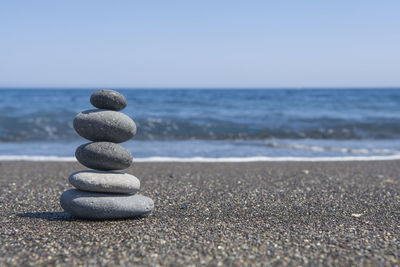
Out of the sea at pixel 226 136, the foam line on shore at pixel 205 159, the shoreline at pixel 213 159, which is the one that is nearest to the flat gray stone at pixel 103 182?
the shoreline at pixel 213 159

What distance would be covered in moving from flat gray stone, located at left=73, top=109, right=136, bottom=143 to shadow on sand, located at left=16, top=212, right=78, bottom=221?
1.24 metres

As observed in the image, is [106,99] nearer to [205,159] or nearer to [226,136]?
[205,159]

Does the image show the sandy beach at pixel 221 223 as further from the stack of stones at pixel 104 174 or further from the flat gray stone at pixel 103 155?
the flat gray stone at pixel 103 155

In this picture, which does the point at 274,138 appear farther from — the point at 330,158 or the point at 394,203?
the point at 394,203

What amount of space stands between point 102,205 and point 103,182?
325 millimetres

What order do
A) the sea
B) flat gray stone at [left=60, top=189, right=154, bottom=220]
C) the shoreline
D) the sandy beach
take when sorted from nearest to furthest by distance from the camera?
the sandy beach, flat gray stone at [left=60, top=189, right=154, bottom=220], the shoreline, the sea

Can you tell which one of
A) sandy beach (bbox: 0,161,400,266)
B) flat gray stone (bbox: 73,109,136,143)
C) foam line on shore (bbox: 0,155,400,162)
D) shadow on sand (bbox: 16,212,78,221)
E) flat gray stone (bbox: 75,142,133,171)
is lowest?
foam line on shore (bbox: 0,155,400,162)

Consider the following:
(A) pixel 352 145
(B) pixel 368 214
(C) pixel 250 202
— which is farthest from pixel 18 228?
(A) pixel 352 145

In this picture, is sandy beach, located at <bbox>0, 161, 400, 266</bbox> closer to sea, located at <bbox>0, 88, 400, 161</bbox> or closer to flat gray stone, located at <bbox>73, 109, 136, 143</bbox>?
flat gray stone, located at <bbox>73, 109, 136, 143</bbox>

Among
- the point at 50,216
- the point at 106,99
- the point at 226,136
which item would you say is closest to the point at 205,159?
the point at 226,136

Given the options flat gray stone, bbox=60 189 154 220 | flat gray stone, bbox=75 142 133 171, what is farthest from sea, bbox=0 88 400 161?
flat gray stone, bbox=60 189 154 220

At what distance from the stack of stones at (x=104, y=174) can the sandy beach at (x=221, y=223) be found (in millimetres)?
199

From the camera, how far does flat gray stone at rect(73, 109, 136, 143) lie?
5.59 meters

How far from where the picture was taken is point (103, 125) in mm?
5590
